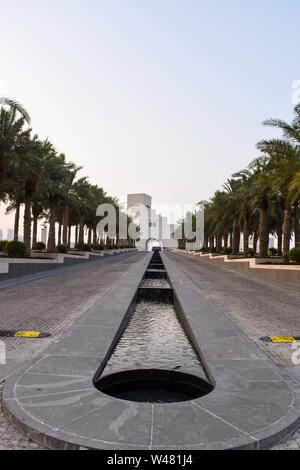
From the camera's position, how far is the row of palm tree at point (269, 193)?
2186 centimetres

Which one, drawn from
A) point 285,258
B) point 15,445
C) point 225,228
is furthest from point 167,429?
point 225,228

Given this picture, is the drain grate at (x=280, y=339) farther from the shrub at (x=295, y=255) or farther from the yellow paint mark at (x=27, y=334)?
the shrub at (x=295, y=255)

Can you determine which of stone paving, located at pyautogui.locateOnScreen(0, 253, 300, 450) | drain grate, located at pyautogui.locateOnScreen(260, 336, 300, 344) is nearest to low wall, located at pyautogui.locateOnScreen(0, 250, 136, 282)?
stone paving, located at pyautogui.locateOnScreen(0, 253, 300, 450)

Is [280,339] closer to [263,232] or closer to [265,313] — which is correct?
[265,313]

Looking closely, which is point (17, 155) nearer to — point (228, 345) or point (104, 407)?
point (228, 345)

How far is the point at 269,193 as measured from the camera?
3130 cm

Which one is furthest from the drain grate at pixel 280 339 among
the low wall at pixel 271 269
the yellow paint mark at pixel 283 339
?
the low wall at pixel 271 269

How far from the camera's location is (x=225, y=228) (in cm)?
5341

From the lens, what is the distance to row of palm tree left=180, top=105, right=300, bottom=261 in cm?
2186

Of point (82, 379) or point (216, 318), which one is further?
point (216, 318)

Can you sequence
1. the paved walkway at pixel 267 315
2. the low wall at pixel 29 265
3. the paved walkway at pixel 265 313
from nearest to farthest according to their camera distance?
the paved walkway at pixel 267 315 → the paved walkway at pixel 265 313 → the low wall at pixel 29 265

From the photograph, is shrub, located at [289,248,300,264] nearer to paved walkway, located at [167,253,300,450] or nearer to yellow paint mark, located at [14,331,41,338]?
paved walkway, located at [167,253,300,450]
